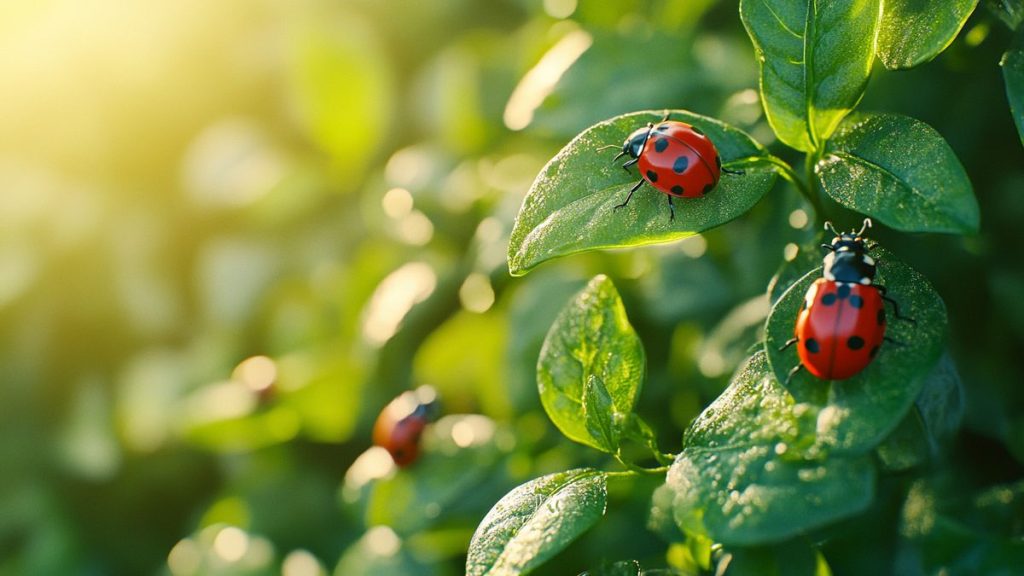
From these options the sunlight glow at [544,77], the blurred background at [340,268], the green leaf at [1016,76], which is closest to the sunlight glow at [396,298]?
the blurred background at [340,268]

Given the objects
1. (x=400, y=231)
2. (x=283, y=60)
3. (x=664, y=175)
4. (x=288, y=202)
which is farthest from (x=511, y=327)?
(x=283, y=60)

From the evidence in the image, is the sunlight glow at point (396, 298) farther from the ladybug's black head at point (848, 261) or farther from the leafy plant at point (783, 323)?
the ladybug's black head at point (848, 261)

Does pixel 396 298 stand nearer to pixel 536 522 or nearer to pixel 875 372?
pixel 536 522

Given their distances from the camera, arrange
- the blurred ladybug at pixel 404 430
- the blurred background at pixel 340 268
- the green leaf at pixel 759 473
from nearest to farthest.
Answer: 1. the green leaf at pixel 759 473
2. the blurred background at pixel 340 268
3. the blurred ladybug at pixel 404 430

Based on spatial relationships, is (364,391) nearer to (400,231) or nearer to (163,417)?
(400,231)

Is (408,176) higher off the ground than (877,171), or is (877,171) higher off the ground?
(408,176)

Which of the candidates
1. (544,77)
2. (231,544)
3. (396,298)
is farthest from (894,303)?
(231,544)

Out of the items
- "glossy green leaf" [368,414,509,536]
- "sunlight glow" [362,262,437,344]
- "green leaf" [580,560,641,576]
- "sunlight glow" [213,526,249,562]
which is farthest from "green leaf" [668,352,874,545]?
"sunlight glow" [213,526,249,562]

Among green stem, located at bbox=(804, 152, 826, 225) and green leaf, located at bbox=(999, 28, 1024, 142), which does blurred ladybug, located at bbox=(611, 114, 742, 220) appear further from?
green leaf, located at bbox=(999, 28, 1024, 142)
